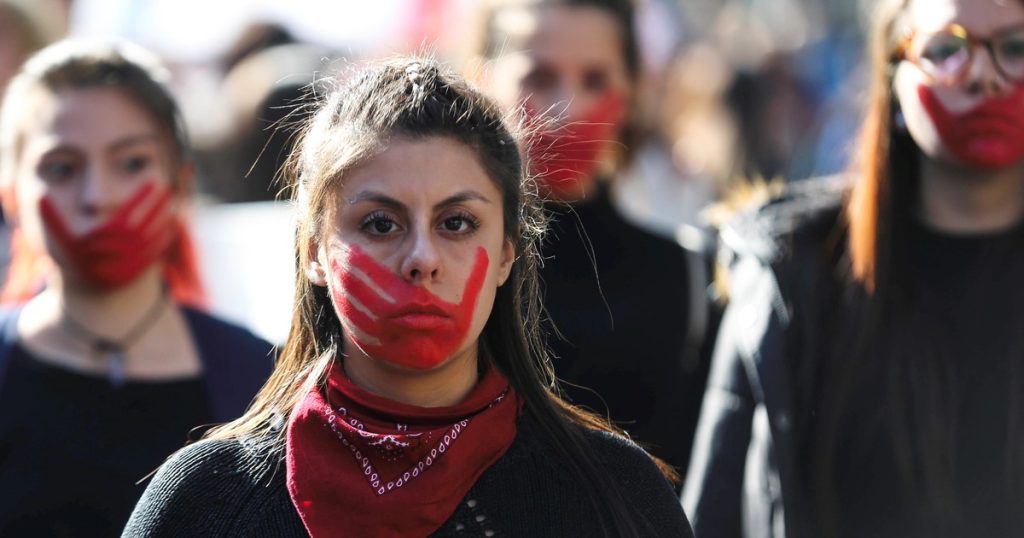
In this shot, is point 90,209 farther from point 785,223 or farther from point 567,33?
point 785,223

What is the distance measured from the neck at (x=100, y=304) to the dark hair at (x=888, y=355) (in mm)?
1622

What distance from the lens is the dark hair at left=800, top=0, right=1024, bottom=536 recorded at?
3.56m

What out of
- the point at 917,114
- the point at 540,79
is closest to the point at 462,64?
the point at 540,79

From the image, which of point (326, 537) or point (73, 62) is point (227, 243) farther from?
point (326, 537)

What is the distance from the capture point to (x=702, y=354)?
14.9ft

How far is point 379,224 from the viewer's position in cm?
268

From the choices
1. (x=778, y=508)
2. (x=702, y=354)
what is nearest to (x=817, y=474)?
(x=778, y=508)

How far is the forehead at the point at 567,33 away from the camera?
466 cm

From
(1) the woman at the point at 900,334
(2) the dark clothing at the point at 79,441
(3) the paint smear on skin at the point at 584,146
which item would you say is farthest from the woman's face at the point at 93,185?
(1) the woman at the point at 900,334

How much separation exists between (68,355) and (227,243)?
129cm

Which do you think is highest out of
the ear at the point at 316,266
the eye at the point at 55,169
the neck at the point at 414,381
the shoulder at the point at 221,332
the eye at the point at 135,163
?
the eye at the point at 55,169

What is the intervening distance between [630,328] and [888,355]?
86 centimetres

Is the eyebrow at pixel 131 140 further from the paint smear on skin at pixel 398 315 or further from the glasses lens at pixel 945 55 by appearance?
the glasses lens at pixel 945 55

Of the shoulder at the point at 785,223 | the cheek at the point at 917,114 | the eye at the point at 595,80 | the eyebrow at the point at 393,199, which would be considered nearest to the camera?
the eyebrow at the point at 393,199
